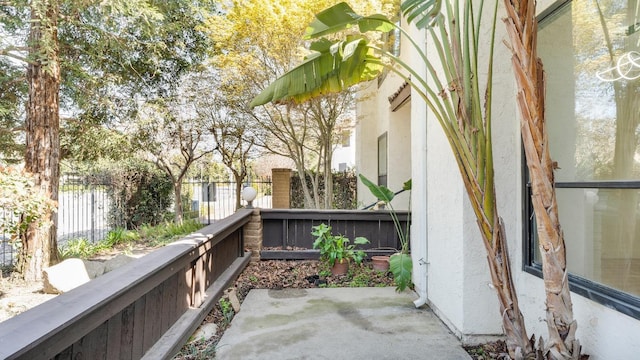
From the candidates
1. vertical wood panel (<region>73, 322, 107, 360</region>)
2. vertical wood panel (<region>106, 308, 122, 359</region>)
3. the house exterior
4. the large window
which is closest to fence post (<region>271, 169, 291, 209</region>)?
the house exterior

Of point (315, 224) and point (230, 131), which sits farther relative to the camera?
point (230, 131)

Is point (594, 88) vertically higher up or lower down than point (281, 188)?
higher up

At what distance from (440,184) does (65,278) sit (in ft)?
18.0

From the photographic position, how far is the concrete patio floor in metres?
3.14

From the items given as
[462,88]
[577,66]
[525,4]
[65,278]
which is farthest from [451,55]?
[65,278]

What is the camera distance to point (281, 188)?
1321 cm

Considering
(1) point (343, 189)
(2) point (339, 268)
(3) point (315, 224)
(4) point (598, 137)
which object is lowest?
(2) point (339, 268)

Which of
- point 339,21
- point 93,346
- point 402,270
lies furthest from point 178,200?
point 93,346

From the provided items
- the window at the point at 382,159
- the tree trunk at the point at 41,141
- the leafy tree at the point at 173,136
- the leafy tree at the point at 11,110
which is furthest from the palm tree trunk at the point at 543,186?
the leafy tree at the point at 173,136

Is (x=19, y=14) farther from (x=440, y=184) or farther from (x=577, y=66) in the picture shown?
(x=577, y=66)

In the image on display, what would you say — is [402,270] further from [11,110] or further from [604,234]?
[11,110]

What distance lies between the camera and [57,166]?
692 cm

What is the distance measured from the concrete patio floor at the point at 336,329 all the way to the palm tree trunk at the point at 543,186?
1252 millimetres

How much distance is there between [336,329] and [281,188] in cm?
975
